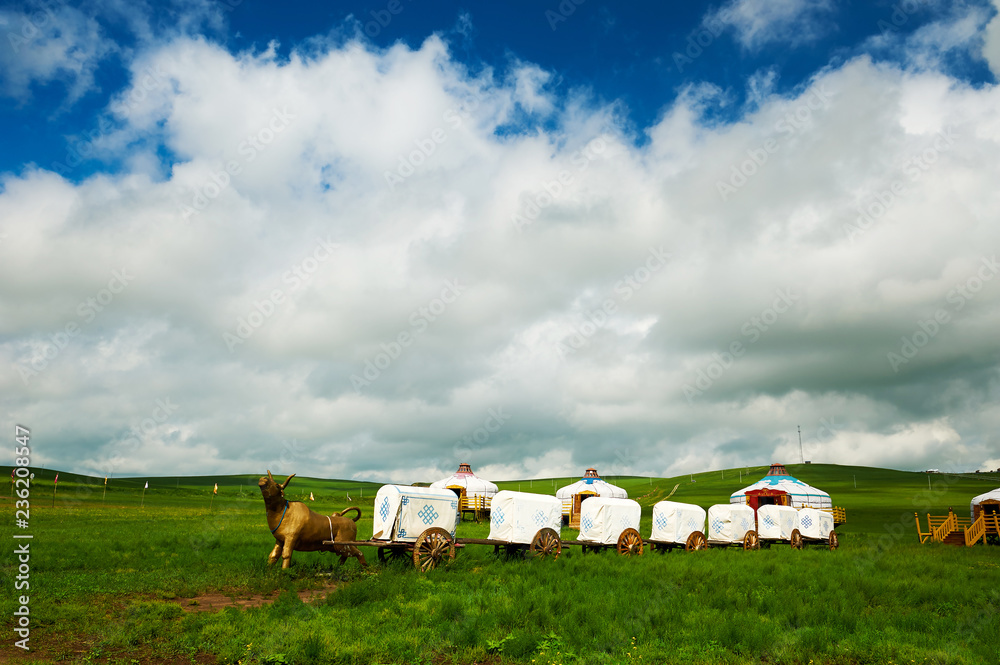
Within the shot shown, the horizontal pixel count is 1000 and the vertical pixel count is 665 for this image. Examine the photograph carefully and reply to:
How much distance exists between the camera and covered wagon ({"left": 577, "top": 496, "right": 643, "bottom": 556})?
24.2 metres

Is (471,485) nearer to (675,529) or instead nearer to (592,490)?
(592,490)

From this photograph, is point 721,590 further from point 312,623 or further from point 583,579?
point 312,623

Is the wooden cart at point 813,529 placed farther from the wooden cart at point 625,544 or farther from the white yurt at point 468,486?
the white yurt at point 468,486

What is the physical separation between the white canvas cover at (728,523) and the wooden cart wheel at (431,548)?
15738mm

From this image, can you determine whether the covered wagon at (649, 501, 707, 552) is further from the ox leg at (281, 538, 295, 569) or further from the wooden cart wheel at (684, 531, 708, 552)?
the ox leg at (281, 538, 295, 569)

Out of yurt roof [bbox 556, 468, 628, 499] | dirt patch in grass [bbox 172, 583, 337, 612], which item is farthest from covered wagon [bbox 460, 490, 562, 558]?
yurt roof [bbox 556, 468, 628, 499]

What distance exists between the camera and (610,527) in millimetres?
24297

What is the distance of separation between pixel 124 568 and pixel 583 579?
1412 cm

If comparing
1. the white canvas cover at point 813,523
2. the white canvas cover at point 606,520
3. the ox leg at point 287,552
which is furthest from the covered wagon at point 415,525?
the white canvas cover at point 813,523

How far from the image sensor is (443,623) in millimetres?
11695

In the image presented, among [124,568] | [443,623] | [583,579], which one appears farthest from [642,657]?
[124,568]

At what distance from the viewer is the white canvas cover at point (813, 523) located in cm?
3403

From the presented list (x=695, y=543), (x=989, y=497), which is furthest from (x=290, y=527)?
(x=989, y=497)

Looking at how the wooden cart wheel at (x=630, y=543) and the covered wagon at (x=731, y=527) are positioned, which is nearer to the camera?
the wooden cart wheel at (x=630, y=543)
